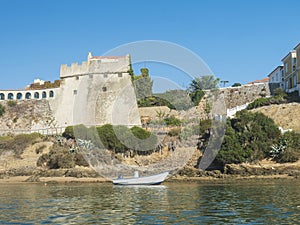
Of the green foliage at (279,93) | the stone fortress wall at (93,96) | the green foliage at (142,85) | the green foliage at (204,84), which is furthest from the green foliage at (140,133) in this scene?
the green foliage at (279,93)

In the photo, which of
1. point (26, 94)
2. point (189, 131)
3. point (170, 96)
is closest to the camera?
point (189, 131)

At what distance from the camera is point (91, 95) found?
45.5 m

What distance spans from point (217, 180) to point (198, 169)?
3.33 metres

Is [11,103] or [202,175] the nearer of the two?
[202,175]

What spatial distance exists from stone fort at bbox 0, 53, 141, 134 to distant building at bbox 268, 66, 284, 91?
51.0ft

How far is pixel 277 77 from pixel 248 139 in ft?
71.4

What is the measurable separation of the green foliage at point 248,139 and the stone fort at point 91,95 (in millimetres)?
12573

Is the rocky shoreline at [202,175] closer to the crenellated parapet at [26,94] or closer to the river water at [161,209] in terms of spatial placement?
the river water at [161,209]

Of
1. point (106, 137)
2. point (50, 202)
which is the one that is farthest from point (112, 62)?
point (50, 202)

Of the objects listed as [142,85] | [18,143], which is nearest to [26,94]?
[18,143]

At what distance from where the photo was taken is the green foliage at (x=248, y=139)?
31.3 m

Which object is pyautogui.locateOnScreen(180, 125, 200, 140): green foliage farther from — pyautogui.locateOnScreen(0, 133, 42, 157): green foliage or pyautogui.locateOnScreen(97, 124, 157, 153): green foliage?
pyautogui.locateOnScreen(0, 133, 42, 157): green foliage

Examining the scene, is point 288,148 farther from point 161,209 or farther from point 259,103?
point 161,209

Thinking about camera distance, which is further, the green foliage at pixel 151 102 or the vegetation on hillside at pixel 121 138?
the green foliage at pixel 151 102
